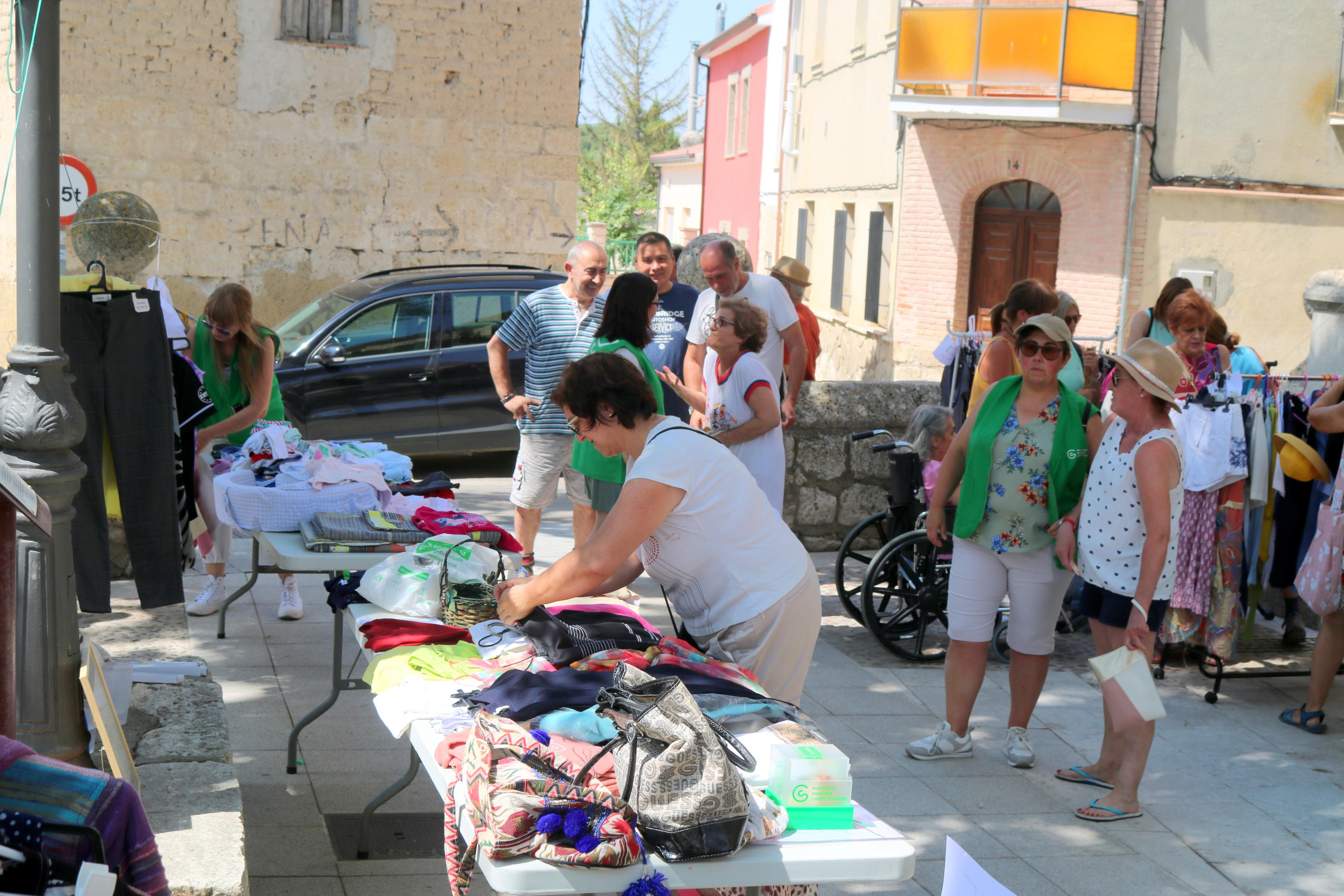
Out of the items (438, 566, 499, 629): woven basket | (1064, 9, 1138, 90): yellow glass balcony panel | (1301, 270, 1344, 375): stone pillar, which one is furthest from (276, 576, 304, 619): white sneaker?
(1064, 9, 1138, 90): yellow glass balcony panel

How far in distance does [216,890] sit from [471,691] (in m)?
0.74

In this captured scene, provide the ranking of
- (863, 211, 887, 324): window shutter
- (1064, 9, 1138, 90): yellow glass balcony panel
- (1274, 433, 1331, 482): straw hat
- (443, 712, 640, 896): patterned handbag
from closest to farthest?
1. (443, 712, 640, 896): patterned handbag
2. (1274, 433, 1331, 482): straw hat
3. (1064, 9, 1138, 90): yellow glass balcony panel
4. (863, 211, 887, 324): window shutter

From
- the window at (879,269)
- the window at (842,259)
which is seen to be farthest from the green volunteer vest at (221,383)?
the window at (842,259)

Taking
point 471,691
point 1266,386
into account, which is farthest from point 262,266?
point 471,691

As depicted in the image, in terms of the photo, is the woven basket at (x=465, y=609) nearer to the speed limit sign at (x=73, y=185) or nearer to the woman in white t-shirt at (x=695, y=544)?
the woman in white t-shirt at (x=695, y=544)

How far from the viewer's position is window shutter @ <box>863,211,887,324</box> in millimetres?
20172

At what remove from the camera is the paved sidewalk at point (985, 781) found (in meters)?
4.15

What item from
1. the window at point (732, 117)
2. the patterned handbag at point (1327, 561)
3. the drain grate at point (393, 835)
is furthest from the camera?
the window at point (732, 117)

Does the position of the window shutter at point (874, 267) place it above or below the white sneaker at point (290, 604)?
above

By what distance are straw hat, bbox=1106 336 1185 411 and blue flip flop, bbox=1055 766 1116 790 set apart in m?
1.50

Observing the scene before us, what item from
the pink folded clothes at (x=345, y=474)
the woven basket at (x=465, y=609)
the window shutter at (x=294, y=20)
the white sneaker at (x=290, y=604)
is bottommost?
the white sneaker at (x=290, y=604)

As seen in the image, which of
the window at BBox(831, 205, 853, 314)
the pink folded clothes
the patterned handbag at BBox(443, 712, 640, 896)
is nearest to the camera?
the patterned handbag at BBox(443, 712, 640, 896)

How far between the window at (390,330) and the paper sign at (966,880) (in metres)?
8.87

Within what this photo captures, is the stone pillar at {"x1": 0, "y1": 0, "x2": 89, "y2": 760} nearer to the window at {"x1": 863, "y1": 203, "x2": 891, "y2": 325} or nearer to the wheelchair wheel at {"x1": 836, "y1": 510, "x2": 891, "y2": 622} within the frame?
the wheelchair wheel at {"x1": 836, "y1": 510, "x2": 891, "y2": 622}
